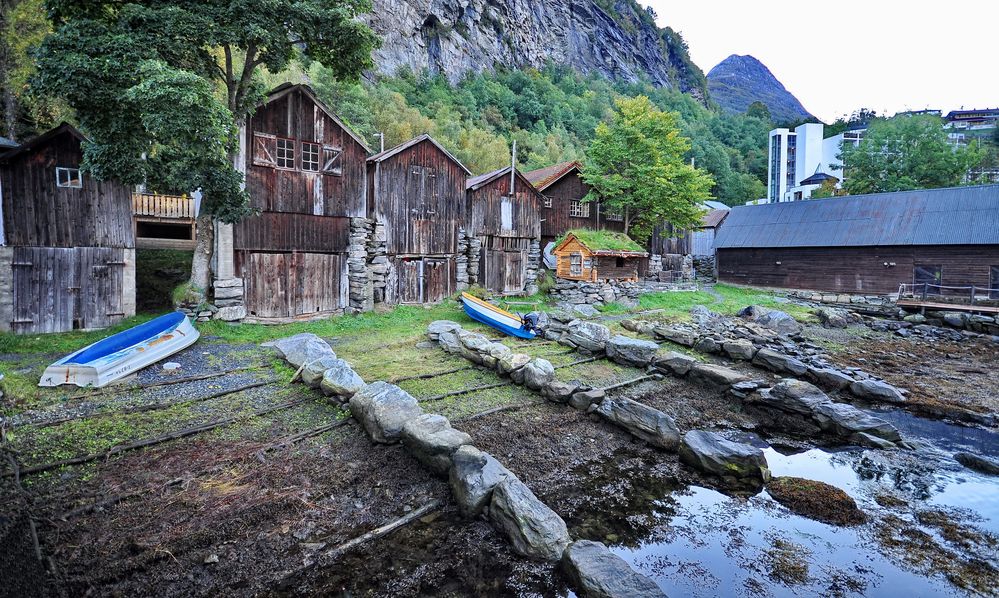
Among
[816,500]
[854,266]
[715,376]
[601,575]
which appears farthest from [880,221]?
[601,575]

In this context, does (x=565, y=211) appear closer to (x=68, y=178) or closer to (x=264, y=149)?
(x=264, y=149)

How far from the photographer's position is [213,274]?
15977 mm

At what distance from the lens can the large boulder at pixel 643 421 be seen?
8.40 meters

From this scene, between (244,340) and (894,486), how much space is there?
631 inches

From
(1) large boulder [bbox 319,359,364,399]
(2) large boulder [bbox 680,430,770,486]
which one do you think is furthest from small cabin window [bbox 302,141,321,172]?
(2) large boulder [bbox 680,430,770,486]

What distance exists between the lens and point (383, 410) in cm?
797

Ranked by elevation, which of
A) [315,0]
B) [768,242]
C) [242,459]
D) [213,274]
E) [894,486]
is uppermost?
[315,0]

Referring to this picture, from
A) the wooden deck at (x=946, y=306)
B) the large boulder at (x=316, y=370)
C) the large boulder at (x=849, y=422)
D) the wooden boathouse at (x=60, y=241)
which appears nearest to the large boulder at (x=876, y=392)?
the large boulder at (x=849, y=422)

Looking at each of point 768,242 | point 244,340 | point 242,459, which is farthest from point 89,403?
point 768,242

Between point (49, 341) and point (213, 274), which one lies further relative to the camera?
point (213, 274)

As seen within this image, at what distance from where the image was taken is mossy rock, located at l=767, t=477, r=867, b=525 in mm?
6523

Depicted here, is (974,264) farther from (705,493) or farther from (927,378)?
(705,493)

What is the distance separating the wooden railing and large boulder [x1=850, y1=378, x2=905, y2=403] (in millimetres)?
23752

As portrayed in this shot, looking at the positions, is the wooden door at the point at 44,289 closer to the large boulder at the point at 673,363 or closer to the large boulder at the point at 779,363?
the large boulder at the point at 673,363
